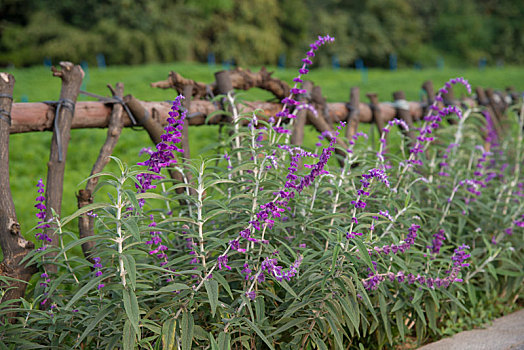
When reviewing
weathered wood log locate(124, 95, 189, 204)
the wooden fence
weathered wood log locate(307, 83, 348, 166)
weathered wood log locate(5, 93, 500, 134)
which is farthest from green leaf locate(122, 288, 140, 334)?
weathered wood log locate(307, 83, 348, 166)

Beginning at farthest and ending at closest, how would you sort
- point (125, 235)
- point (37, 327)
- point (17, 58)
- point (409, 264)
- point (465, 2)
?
1. point (465, 2)
2. point (17, 58)
3. point (409, 264)
4. point (37, 327)
5. point (125, 235)

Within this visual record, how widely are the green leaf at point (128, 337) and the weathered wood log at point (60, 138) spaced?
44.6 inches

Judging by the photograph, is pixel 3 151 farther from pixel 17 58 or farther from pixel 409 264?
pixel 17 58

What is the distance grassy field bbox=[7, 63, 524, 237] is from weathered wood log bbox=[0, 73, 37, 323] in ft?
0.58

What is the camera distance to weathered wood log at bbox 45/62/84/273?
121 inches

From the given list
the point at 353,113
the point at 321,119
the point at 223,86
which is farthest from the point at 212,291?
the point at 353,113

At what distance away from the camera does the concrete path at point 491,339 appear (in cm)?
305

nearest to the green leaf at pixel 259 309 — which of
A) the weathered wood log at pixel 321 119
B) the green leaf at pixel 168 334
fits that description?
the green leaf at pixel 168 334

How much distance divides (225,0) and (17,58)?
11.4 metres

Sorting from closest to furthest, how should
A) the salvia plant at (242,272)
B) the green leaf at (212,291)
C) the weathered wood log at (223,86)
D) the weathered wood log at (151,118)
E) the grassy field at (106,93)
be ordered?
the green leaf at (212,291) < the salvia plant at (242,272) < the weathered wood log at (151,118) < the weathered wood log at (223,86) < the grassy field at (106,93)

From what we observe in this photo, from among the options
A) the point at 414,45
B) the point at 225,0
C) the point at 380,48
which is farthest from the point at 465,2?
the point at 225,0

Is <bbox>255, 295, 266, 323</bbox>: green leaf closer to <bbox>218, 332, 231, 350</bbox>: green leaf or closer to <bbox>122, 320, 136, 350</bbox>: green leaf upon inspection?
<bbox>218, 332, 231, 350</bbox>: green leaf

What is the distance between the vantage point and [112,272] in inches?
83.0

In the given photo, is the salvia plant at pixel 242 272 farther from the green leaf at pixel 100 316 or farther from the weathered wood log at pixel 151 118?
the weathered wood log at pixel 151 118
